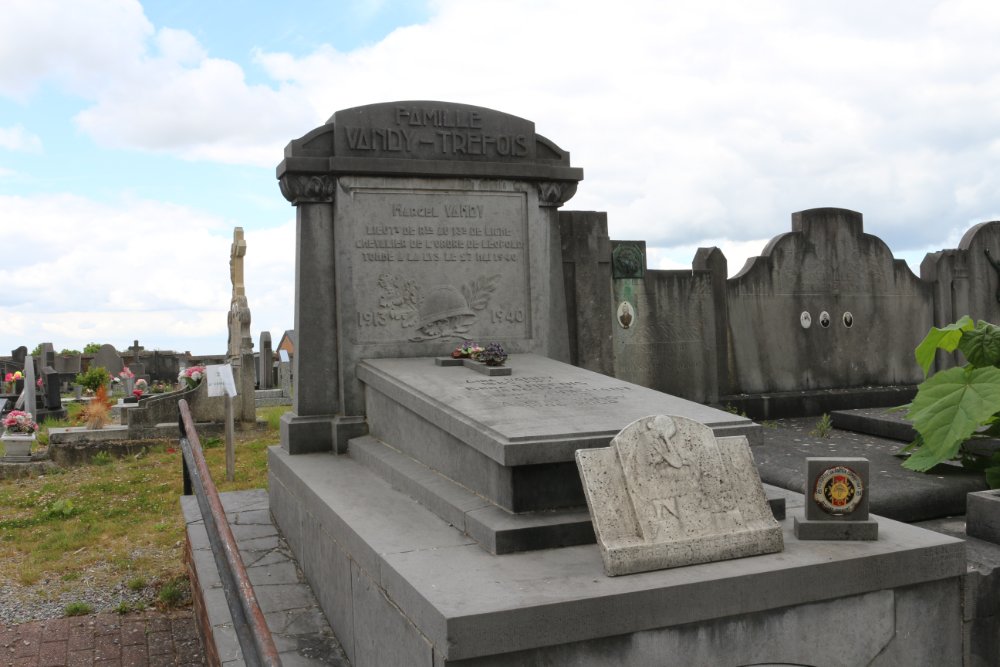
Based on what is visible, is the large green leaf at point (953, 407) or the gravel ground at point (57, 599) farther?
the gravel ground at point (57, 599)

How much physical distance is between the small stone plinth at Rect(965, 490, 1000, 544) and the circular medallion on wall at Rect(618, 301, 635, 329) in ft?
11.8

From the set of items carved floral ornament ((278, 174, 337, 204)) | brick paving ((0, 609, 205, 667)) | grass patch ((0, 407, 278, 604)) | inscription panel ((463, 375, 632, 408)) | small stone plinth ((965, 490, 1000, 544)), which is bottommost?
brick paving ((0, 609, 205, 667))

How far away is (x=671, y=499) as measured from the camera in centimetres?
326

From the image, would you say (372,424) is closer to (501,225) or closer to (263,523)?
(263,523)

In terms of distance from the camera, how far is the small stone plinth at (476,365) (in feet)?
16.4

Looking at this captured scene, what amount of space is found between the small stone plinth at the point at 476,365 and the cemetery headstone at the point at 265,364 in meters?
14.3

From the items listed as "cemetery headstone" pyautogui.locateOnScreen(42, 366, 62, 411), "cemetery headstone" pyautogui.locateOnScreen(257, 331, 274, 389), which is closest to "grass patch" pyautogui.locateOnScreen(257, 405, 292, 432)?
"cemetery headstone" pyautogui.locateOnScreen(42, 366, 62, 411)

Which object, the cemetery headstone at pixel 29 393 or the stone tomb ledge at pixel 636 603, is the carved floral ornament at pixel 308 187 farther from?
the cemetery headstone at pixel 29 393

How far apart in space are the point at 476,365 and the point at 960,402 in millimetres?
2736

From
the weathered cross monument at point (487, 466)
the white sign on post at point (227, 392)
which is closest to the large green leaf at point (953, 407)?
the weathered cross monument at point (487, 466)

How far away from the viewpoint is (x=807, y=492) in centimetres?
347

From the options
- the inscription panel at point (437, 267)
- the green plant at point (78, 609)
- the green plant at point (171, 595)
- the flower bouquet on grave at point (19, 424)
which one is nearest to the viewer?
the green plant at point (78, 609)

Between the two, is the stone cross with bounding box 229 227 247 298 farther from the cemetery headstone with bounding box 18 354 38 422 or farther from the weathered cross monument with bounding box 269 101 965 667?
the weathered cross monument with bounding box 269 101 965 667

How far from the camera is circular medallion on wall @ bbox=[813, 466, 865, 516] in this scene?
11.3ft
